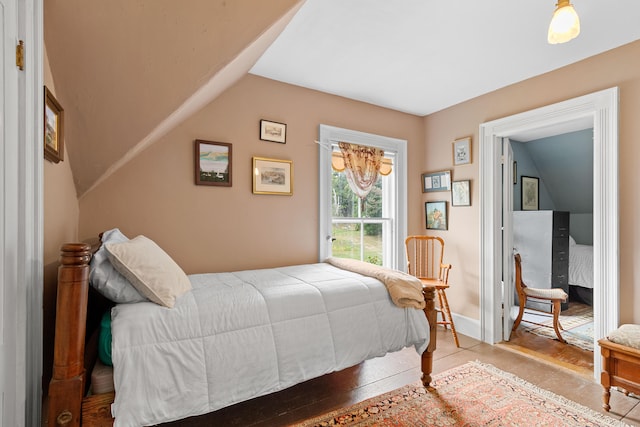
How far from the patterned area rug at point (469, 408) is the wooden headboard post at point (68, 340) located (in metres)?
1.26

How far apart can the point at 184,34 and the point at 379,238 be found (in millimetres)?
2969

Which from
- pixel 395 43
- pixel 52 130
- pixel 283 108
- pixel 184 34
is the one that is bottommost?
pixel 52 130

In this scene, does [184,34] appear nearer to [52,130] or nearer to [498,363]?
[52,130]

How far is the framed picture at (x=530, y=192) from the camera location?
5.31m

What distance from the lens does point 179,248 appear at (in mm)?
2568

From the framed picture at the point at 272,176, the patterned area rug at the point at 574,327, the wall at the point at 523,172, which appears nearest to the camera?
the framed picture at the point at 272,176

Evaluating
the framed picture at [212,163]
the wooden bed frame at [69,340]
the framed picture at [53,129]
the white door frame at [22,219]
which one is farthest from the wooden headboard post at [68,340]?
the framed picture at [212,163]

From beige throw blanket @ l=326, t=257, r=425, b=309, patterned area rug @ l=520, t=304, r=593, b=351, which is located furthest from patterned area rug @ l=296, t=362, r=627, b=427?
patterned area rug @ l=520, t=304, r=593, b=351

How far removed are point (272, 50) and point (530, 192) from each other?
5.07m

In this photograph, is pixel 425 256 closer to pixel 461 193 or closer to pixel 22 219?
pixel 461 193

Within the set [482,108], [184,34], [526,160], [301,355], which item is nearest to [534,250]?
[526,160]

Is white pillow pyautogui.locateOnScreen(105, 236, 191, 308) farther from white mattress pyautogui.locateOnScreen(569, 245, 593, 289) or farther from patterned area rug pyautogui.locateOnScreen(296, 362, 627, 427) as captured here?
white mattress pyautogui.locateOnScreen(569, 245, 593, 289)

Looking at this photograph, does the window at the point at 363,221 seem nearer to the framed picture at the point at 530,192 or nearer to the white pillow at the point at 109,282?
the white pillow at the point at 109,282

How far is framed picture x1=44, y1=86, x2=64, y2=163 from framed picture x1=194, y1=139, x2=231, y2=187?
1.04 meters
